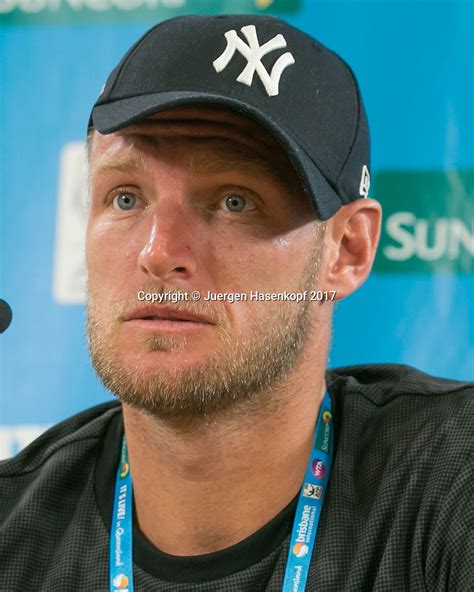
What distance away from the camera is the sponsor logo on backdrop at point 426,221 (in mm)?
1843

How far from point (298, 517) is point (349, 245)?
428mm

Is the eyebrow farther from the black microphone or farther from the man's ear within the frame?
the black microphone

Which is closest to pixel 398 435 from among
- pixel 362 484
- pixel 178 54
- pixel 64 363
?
pixel 362 484

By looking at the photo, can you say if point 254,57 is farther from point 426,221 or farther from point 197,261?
point 426,221

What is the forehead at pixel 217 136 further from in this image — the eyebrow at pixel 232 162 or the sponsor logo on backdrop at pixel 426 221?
the sponsor logo on backdrop at pixel 426 221

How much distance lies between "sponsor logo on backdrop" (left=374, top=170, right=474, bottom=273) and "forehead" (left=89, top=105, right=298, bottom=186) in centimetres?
60

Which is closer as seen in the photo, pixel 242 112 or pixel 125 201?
pixel 242 112

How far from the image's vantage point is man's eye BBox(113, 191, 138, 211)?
1353mm

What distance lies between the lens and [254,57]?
131 cm

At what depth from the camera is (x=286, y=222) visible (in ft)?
4.36

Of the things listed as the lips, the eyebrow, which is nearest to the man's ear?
the eyebrow

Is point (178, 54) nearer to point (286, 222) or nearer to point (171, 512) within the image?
point (286, 222)

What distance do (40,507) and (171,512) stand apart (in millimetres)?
218

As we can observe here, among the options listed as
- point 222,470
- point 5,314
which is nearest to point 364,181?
point 222,470
